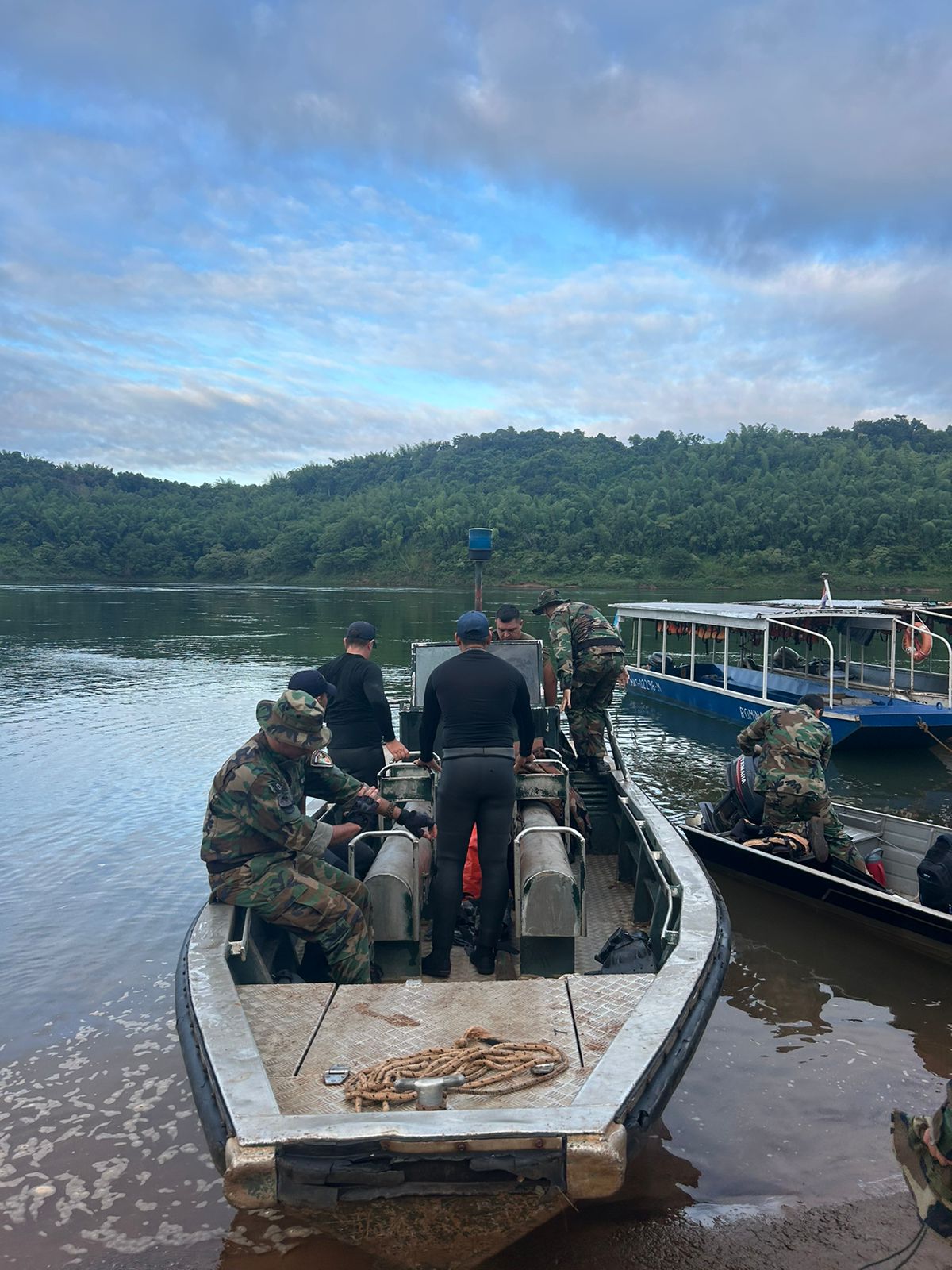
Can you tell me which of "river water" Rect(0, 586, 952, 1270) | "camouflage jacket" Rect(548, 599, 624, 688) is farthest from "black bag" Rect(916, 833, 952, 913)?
"camouflage jacket" Rect(548, 599, 624, 688)

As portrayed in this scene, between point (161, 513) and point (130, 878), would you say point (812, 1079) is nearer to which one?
point (130, 878)

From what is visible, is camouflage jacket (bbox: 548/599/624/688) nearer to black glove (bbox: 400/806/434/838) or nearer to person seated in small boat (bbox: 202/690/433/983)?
black glove (bbox: 400/806/434/838)

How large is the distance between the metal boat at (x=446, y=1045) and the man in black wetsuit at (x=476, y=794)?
0.15 metres

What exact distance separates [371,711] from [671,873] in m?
2.49

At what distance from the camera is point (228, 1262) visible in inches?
134

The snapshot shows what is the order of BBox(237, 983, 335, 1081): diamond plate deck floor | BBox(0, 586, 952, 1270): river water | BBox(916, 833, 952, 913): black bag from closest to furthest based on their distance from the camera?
BBox(237, 983, 335, 1081): diamond plate deck floor
BBox(0, 586, 952, 1270): river water
BBox(916, 833, 952, 913): black bag

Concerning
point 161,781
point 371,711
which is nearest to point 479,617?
point 371,711

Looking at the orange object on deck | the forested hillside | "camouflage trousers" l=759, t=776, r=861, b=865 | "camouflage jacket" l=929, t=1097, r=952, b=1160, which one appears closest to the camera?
"camouflage jacket" l=929, t=1097, r=952, b=1160

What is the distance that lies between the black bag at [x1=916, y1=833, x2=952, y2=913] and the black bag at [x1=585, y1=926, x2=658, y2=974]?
2465 mm

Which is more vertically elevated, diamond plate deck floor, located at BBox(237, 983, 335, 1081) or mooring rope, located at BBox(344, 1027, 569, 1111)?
mooring rope, located at BBox(344, 1027, 569, 1111)

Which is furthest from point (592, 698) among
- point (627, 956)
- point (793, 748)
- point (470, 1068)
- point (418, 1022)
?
point (470, 1068)

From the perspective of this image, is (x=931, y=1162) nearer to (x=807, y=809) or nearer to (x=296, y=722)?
(x=296, y=722)

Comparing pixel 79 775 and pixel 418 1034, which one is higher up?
pixel 418 1034

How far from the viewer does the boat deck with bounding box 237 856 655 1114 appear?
3158 mm
